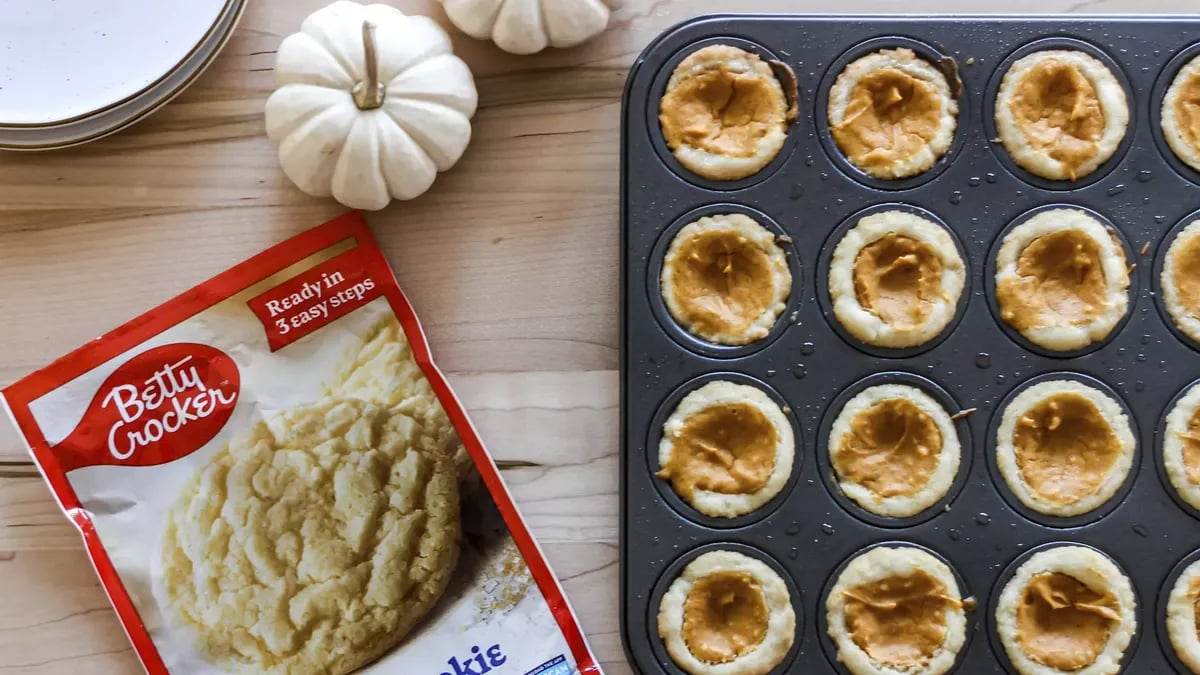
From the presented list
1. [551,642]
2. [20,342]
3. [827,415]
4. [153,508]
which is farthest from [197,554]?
[827,415]

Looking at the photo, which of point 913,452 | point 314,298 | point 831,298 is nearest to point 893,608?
point 913,452

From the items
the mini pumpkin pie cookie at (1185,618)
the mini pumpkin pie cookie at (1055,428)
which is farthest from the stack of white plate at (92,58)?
the mini pumpkin pie cookie at (1185,618)

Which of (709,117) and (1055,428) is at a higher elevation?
(709,117)

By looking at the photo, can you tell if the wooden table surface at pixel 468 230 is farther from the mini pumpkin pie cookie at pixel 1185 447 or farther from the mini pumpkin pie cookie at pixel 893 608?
the mini pumpkin pie cookie at pixel 1185 447

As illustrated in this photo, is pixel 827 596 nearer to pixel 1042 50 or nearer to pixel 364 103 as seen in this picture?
pixel 1042 50

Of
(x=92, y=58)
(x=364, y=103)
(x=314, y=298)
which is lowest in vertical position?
(x=314, y=298)

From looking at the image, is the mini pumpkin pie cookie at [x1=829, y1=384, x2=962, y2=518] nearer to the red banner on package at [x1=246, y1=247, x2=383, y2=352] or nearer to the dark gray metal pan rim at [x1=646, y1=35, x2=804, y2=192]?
the dark gray metal pan rim at [x1=646, y1=35, x2=804, y2=192]
